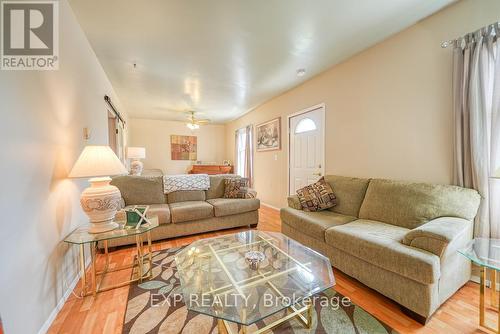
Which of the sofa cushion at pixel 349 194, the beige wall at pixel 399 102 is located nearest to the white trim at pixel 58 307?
the sofa cushion at pixel 349 194

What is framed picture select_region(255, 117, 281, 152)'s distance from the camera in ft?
14.0

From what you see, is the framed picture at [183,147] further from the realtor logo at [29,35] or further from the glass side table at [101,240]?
the realtor logo at [29,35]

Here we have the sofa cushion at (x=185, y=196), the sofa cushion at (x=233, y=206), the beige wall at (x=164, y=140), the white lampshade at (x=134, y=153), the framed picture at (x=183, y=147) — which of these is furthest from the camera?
the framed picture at (x=183, y=147)

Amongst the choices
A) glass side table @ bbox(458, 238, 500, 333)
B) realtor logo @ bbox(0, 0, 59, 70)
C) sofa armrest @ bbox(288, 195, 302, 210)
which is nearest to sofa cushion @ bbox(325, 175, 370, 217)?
sofa armrest @ bbox(288, 195, 302, 210)

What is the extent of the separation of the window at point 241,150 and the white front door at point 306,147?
2.14 meters

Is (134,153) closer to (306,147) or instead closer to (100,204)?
(100,204)

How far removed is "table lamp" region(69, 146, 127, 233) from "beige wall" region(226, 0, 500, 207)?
274 cm

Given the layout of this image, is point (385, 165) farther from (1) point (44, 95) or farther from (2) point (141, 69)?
(2) point (141, 69)

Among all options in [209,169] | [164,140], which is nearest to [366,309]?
[209,169]

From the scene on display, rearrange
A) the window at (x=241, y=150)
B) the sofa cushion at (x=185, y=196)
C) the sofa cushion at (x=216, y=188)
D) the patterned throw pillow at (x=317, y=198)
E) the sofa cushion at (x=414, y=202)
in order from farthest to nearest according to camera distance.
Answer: the window at (x=241, y=150), the sofa cushion at (x=216, y=188), the sofa cushion at (x=185, y=196), the patterned throw pillow at (x=317, y=198), the sofa cushion at (x=414, y=202)

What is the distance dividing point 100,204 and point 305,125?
10.3 ft

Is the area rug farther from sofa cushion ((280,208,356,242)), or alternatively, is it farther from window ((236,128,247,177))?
window ((236,128,247,177))

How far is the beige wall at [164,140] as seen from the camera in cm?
615

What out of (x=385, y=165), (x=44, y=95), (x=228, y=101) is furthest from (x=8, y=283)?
(x=228, y=101)
